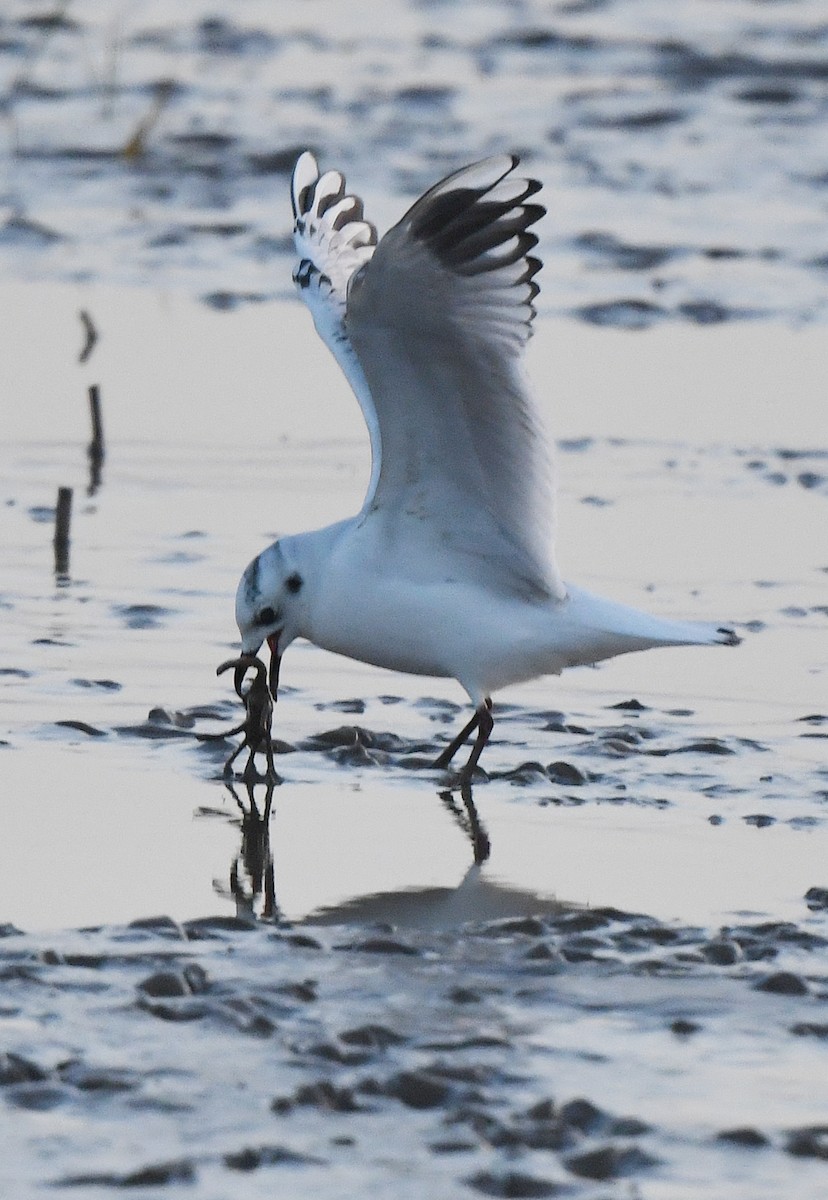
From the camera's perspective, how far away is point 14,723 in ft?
23.5

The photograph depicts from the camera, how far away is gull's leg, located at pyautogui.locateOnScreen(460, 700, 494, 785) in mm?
6902

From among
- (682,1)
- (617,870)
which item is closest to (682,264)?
(617,870)

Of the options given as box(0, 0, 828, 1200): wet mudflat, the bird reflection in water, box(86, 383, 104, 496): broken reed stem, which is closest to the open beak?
box(0, 0, 828, 1200): wet mudflat

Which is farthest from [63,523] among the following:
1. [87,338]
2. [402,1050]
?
[402,1050]

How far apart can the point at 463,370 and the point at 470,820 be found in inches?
46.1

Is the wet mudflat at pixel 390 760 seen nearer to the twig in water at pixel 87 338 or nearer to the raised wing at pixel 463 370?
the twig in water at pixel 87 338

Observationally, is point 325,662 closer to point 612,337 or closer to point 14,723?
point 14,723

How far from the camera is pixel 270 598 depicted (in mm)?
7004

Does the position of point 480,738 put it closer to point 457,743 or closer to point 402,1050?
point 457,743

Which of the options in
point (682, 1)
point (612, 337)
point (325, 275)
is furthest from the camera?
point (682, 1)

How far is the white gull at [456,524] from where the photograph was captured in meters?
6.47

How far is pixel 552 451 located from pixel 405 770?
3.17 feet

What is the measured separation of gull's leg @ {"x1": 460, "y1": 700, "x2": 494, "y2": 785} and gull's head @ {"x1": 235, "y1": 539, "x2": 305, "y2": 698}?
566 millimetres

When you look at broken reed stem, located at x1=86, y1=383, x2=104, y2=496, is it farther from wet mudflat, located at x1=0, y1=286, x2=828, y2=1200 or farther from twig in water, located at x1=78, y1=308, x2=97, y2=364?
twig in water, located at x1=78, y1=308, x2=97, y2=364
